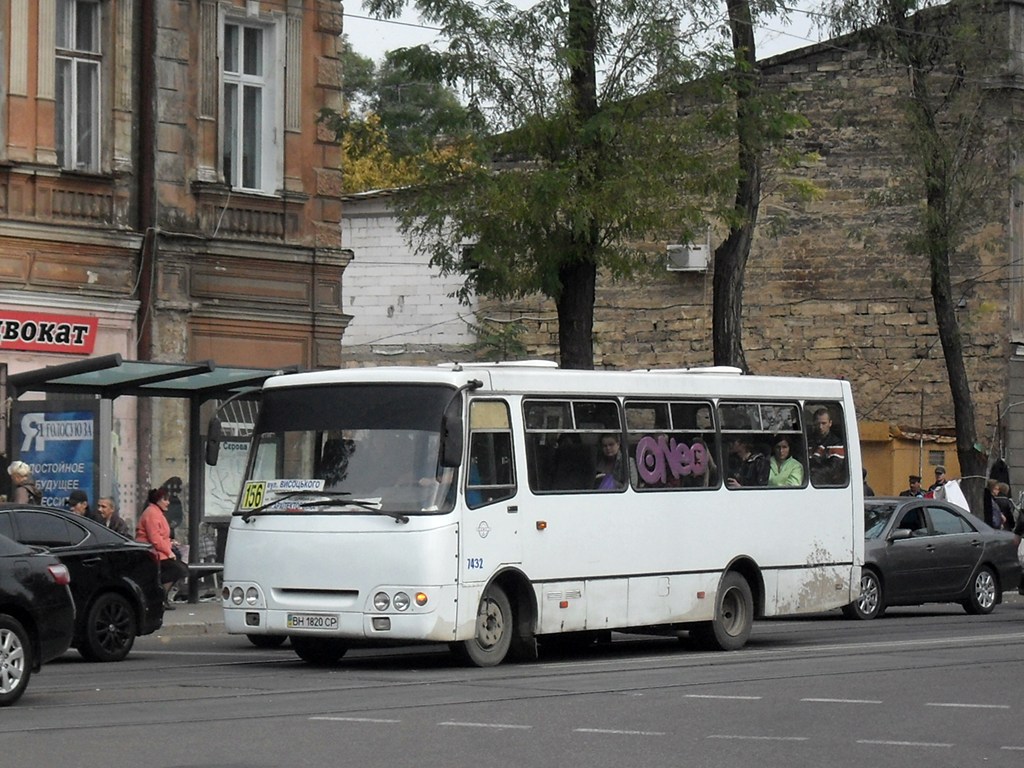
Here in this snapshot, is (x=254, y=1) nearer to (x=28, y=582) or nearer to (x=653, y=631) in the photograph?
(x=653, y=631)

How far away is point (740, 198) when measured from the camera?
28656 mm

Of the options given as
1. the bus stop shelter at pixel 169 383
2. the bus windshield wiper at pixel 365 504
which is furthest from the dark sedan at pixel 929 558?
the bus windshield wiper at pixel 365 504

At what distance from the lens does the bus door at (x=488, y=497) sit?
1652cm

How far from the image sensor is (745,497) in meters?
19.5

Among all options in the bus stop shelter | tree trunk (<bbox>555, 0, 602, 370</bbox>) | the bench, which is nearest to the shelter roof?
the bus stop shelter

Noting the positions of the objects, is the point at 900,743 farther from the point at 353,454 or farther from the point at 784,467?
the point at 784,467

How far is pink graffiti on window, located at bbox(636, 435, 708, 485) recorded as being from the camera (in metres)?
18.5

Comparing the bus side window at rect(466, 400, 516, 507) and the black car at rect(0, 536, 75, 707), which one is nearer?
the black car at rect(0, 536, 75, 707)

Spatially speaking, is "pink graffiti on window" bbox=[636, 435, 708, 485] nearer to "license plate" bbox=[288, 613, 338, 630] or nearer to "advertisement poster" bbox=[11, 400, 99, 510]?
"license plate" bbox=[288, 613, 338, 630]

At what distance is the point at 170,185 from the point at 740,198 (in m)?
7.93

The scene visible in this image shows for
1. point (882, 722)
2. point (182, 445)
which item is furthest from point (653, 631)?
point (182, 445)

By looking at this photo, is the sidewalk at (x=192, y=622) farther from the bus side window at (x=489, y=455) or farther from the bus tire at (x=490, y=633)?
the bus side window at (x=489, y=455)

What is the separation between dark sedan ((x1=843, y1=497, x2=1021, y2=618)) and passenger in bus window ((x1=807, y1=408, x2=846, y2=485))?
13.7ft

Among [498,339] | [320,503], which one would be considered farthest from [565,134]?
[498,339]
